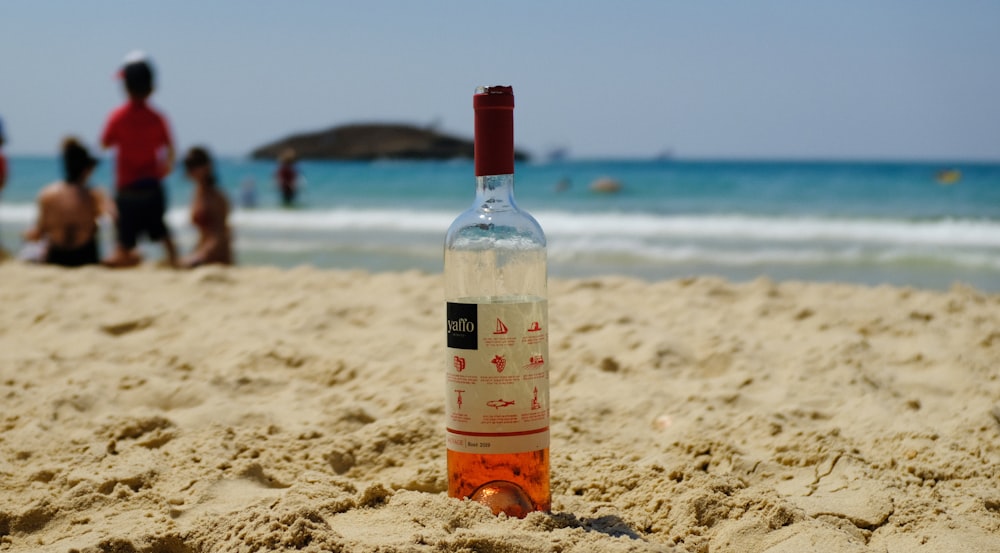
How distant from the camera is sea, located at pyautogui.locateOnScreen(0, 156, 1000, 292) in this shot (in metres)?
8.64

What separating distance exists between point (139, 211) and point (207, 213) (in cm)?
48

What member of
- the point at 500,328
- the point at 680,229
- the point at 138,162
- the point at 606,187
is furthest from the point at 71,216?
the point at 606,187

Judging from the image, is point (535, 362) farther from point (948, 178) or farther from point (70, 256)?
point (948, 178)

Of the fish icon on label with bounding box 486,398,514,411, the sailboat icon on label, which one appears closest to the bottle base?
the fish icon on label with bounding box 486,398,514,411

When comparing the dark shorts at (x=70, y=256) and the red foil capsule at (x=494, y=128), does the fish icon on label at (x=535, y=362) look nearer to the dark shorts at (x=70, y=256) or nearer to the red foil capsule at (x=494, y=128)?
the red foil capsule at (x=494, y=128)

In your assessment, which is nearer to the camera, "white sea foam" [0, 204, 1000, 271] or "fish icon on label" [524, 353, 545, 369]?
"fish icon on label" [524, 353, 545, 369]

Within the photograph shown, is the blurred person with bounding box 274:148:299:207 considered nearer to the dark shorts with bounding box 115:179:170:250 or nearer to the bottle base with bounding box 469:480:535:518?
the dark shorts with bounding box 115:179:170:250

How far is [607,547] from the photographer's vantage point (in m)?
1.81

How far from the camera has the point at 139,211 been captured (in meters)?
6.86

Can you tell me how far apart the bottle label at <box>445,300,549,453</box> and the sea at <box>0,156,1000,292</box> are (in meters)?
5.85

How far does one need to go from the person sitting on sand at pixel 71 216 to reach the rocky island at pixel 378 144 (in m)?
41.8

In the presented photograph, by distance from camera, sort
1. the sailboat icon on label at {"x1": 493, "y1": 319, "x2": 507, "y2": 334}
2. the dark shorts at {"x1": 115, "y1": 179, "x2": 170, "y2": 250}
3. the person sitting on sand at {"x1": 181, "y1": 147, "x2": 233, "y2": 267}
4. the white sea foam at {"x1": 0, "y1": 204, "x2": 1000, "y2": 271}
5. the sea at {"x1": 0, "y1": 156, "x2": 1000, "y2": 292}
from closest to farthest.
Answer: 1. the sailboat icon on label at {"x1": 493, "y1": 319, "x2": 507, "y2": 334}
2. the dark shorts at {"x1": 115, "y1": 179, "x2": 170, "y2": 250}
3. the person sitting on sand at {"x1": 181, "y1": 147, "x2": 233, "y2": 267}
4. the sea at {"x1": 0, "y1": 156, "x2": 1000, "y2": 292}
5. the white sea foam at {"x1": 0, "y1": 204, "x2": 1000, "y2": 271}

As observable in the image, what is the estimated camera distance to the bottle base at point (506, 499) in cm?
194

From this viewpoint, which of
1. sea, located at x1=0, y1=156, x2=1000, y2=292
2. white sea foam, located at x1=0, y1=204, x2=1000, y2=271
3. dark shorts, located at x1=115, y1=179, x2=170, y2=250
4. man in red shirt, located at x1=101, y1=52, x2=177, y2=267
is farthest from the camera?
white sea foam, located at x1=0, y1=204, x2=1000, y2=271
